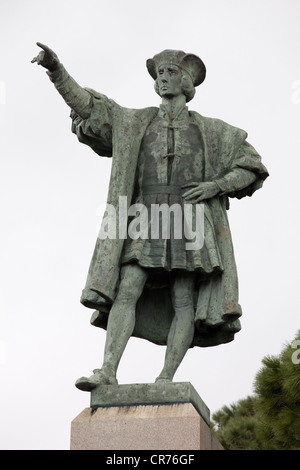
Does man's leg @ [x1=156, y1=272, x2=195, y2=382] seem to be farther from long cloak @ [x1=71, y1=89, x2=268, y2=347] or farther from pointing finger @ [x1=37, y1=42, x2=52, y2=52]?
pointing finger @ [x1=37, y1=42, x2=52, y2=52]

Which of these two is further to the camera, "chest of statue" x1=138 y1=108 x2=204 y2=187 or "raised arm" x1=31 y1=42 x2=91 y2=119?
"chest of statue" x1=138 y1=108 x2=204 y2=187

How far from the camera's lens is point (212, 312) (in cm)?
1071

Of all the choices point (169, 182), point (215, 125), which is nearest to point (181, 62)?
point (215, 125)

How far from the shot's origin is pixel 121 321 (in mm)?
10438

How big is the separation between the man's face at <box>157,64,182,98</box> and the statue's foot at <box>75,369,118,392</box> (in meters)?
2.86

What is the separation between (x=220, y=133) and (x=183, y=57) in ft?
2.69

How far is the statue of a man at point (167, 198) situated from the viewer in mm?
10609

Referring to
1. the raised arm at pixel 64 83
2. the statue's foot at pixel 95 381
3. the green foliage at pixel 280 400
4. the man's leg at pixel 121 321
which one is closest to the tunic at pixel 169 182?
the man's leg at pixel 121 321

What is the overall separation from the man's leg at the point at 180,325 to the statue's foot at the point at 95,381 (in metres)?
0.46

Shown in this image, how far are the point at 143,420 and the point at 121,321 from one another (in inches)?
43.9

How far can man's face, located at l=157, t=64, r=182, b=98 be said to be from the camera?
1138cm

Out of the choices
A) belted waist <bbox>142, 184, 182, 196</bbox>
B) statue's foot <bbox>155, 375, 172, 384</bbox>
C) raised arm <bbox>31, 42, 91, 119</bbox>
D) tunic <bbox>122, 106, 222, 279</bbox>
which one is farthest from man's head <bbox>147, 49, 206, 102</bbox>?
statue's foot <bbox>155, 375, 172, 384</bbox>

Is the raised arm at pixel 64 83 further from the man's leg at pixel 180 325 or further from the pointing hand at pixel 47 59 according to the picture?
the man's leg at pixel 180 325
